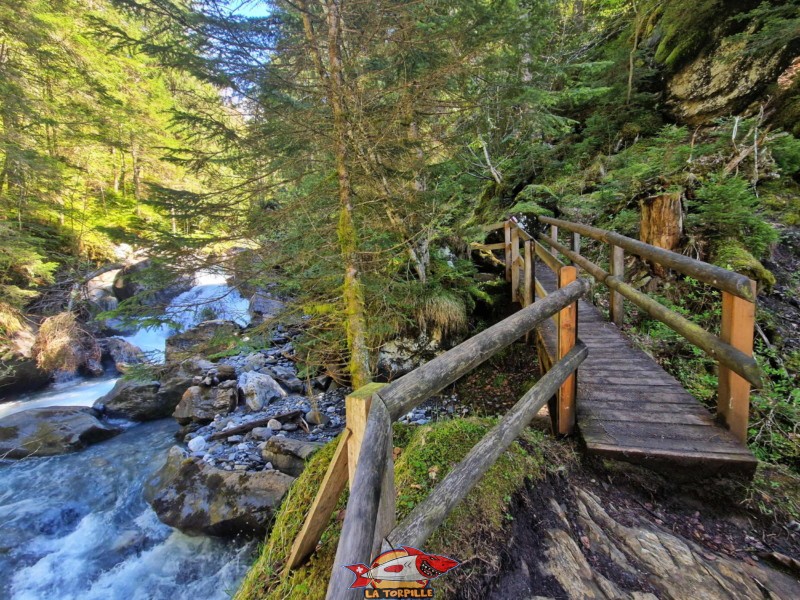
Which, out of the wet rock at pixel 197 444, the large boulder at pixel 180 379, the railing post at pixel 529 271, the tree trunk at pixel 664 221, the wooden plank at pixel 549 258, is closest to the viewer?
the wooden plank at pixel 549 258

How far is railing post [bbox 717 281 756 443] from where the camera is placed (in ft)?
6.46

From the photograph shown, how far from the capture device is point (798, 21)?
527cm

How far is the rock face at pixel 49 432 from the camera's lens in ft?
21.7

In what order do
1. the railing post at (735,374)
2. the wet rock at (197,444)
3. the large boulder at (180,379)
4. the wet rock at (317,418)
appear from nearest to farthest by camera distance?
the railing post at (735,374)
the wet rock at (197,444)
the wet rock at (317,418)
the large boulder at (180,379)

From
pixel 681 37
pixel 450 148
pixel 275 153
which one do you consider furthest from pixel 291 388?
pixel 681 37

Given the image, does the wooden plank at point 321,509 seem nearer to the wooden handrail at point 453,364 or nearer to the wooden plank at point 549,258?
the wooden handrail at point 453,364

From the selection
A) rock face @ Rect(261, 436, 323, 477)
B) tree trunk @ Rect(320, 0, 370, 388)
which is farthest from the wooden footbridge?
rock face @ Rect(261, 436, 323, 477)

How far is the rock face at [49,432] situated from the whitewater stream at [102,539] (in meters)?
0.23

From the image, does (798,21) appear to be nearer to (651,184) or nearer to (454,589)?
(651,184)

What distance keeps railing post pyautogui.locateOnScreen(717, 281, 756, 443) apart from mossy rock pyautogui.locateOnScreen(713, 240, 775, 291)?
A: 2498 mm

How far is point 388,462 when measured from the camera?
1131mm

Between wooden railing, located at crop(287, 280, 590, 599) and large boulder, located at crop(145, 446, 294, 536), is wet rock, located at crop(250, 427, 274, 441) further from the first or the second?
wooden railing, located at crop(287, 280, 590, 599)

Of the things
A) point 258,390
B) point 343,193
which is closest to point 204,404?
point 258,390

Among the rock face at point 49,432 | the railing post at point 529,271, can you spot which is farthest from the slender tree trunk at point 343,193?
the rock face at point 49,432
